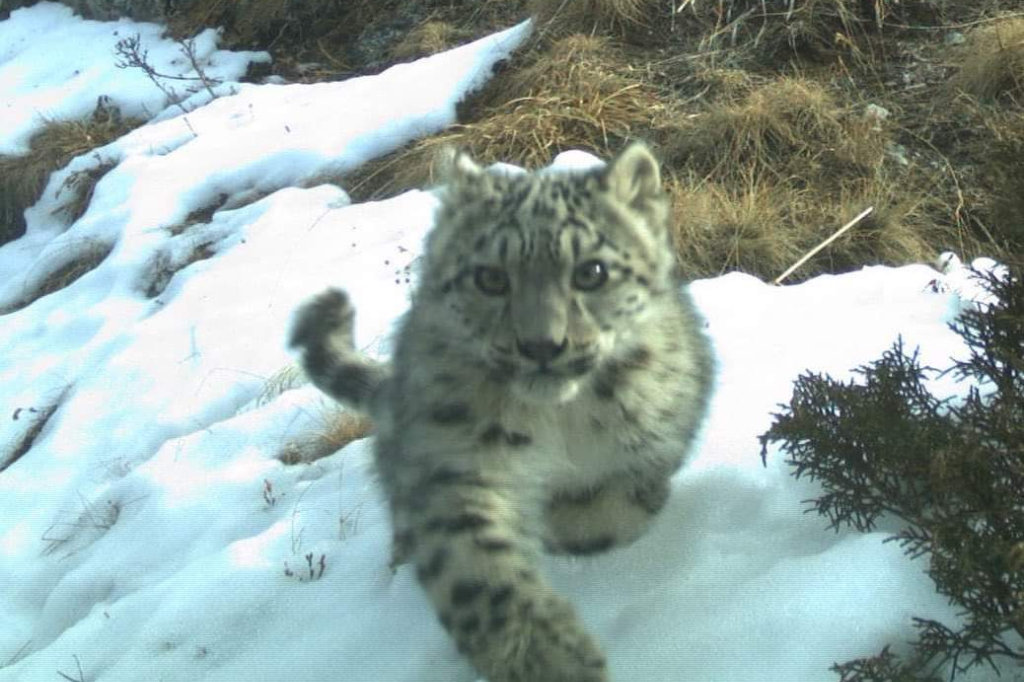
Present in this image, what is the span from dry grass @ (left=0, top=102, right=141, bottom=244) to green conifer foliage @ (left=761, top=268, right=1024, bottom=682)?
776cm

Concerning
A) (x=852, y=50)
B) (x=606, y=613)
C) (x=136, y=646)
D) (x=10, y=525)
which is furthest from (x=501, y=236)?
(x=852, y=50)

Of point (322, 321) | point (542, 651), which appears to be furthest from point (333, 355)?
point (542, 651)

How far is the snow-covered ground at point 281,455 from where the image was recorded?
3.00m

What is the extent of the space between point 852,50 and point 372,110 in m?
3.46

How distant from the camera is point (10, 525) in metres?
5.29

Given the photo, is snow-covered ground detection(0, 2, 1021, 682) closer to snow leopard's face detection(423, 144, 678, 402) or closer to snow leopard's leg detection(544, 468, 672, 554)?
snow leopard's leg detection(544, 468, 672, 554)

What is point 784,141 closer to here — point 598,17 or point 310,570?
point 598,17

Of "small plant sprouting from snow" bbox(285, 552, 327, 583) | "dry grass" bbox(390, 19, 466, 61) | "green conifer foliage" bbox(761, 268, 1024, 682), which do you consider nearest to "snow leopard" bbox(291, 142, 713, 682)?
"small plant sprouting from snow" bbox(285, 552, 327, 583)

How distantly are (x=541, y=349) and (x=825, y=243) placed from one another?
350cm

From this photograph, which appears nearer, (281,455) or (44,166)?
(281,455)

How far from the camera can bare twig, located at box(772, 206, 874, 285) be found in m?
5.72

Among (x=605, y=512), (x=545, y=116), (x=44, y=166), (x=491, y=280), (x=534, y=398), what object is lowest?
(x=44, y=166)

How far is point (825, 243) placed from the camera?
19.4 feet

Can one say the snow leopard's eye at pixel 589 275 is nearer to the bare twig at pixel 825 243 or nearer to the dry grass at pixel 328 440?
the dry grass at pixel 328 440
